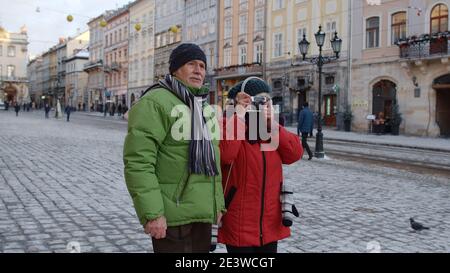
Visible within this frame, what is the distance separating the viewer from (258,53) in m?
39.1

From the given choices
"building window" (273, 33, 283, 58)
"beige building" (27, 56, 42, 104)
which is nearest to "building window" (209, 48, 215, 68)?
"building window" (273, 33, 283, 58)

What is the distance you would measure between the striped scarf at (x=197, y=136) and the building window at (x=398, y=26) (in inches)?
1048

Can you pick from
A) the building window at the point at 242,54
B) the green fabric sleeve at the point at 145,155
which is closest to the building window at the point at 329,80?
the building window at the point at 242,54

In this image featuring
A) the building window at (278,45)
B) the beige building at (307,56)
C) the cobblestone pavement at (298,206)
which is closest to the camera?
the cobblestone pavement at (298,206)

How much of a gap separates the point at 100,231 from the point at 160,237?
3.31 meters

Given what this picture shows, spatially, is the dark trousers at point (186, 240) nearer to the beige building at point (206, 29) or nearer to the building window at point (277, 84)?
the building window at point (277, 84)

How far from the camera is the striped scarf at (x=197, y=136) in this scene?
109 inches

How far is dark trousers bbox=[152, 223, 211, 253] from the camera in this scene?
9.00 ft

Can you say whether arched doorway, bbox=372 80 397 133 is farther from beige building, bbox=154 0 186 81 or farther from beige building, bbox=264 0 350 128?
beige building, bbox=154 0 186 81

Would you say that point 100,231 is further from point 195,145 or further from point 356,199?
point 356,199

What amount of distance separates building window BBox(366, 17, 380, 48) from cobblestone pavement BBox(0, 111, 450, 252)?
18.1m

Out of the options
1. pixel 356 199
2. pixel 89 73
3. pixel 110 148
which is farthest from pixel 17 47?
pixel 356 199

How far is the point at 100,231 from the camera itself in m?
5.73

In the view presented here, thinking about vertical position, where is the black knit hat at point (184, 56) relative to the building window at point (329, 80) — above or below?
below
